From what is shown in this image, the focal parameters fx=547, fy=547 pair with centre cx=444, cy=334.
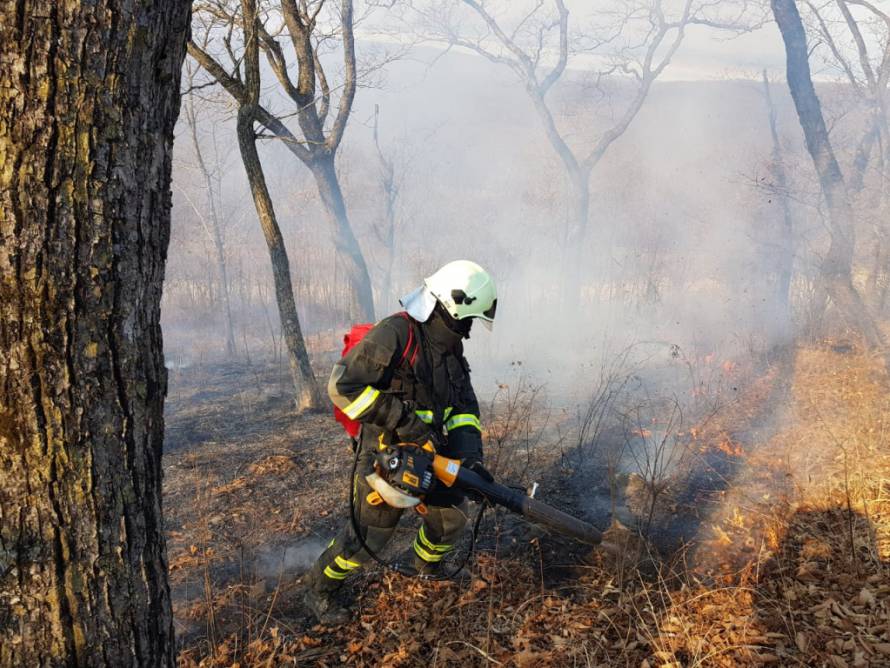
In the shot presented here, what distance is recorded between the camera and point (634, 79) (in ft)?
56.4

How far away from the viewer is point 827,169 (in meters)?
10.1

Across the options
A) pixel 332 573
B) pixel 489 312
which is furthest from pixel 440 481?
pixel 489 312

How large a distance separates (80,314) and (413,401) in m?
2.24

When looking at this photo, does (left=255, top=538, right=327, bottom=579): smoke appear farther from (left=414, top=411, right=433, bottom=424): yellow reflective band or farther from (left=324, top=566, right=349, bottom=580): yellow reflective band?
(left=414, top=411, right=433, bottom=424): yellow reflective band

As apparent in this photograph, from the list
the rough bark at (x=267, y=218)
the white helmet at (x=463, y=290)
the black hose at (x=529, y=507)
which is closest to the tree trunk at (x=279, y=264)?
the rough bark at (x=267, y=218)

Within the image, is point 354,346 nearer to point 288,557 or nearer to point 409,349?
point 409,349

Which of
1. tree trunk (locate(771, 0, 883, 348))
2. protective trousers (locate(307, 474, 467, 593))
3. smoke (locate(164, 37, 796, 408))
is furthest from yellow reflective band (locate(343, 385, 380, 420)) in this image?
tree trunk (locate(771, 0, 883, 348))

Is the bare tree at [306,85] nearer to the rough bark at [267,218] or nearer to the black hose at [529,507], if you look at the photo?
the rough bark at [267,218]

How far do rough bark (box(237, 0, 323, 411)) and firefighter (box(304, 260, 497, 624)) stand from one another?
423 cm

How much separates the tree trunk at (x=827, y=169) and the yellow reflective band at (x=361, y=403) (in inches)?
410

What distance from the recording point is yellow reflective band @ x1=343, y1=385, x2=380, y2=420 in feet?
10.4

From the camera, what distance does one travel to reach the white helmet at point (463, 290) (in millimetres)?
3377

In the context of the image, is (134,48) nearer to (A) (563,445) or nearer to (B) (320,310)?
(A) (563,445)

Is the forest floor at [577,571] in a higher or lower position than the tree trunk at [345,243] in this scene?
lower
